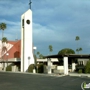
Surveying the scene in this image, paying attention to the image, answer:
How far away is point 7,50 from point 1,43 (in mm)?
3738

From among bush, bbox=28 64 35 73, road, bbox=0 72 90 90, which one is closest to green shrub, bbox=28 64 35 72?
bush, bbox=28 64 35 73

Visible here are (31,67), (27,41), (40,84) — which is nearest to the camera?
(40,84)

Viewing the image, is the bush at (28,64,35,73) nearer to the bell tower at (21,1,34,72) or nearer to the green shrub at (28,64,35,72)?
the green shrub at (28,64,35,72)

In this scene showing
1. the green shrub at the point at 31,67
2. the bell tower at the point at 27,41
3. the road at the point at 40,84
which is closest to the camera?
the road at the point at 40,84

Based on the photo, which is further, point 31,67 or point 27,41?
point 27,41

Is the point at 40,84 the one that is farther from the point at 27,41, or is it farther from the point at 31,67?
the point at 27,41

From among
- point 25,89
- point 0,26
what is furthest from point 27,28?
point 25,89

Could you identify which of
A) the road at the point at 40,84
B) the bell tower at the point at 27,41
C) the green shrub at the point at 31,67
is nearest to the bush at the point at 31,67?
the green shrub at the point at 31,67

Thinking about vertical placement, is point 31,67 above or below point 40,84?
above

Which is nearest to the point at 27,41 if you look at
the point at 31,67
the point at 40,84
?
the point at 31,67

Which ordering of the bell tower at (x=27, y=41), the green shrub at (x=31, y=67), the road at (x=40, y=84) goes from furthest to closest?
1. the bell tower at (x=27, y=41)
2. the green shrub at (x=31, y=67)
3. the road at (x=40, y=84)

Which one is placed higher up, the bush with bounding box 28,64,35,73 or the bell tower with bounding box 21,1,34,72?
the bell tower with bounding box 21,1,34,72

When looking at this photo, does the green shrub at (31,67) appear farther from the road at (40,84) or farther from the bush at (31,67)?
the road at (40,84)

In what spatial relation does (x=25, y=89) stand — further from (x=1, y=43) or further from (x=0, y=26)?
(x=1, y=43)
